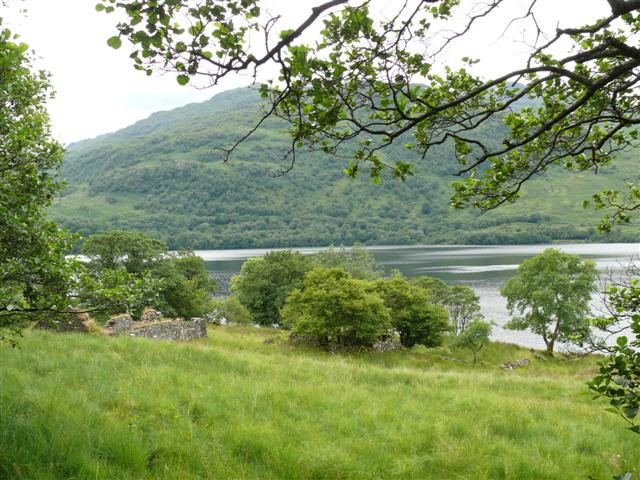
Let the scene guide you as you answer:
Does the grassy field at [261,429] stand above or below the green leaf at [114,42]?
below

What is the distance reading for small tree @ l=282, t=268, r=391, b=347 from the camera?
36.0m

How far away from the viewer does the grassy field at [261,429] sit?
18.6 ft

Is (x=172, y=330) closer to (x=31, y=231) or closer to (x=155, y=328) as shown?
(x=155, y=328)

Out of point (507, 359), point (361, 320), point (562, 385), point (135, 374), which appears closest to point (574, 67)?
point (135, 374)

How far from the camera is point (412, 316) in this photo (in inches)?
1726

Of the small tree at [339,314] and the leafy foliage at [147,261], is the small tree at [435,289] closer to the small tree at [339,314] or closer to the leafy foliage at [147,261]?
the small tree at [339,314]

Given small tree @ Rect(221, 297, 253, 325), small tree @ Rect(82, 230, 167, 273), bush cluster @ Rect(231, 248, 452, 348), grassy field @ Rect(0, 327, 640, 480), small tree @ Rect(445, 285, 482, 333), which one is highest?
small tree @ Rect(82, 230, 167, 273)

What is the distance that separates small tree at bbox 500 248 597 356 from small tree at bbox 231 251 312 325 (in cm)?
2666

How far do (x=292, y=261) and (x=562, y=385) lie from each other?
138 ft

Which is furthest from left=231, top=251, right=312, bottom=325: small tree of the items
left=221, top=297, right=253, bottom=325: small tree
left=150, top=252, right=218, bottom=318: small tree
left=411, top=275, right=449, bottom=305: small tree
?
left=411, top=275, right=449, bottom=305: small tree

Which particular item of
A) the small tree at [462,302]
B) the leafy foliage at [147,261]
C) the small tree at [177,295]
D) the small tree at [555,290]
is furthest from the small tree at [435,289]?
the leafy foliage at [147,261]

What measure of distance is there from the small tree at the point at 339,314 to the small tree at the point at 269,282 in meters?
18.8

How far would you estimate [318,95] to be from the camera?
12.6ft

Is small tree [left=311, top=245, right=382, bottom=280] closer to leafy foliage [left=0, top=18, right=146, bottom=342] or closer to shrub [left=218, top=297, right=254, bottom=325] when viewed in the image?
shrub [left=218, top=297, right=254, bottom=325]
